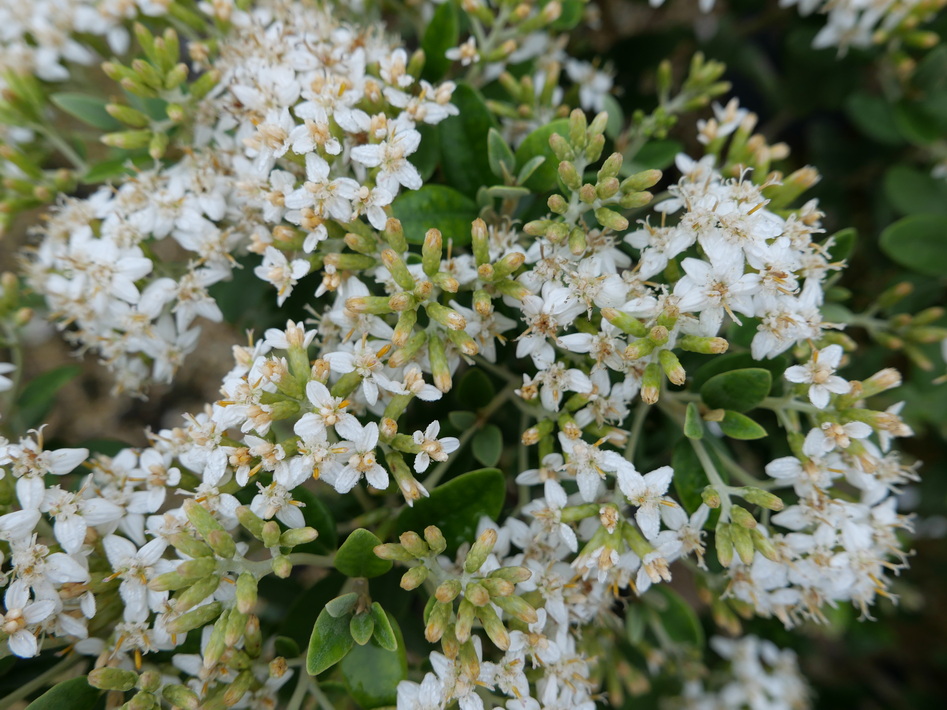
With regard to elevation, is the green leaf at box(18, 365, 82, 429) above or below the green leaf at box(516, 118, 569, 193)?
below

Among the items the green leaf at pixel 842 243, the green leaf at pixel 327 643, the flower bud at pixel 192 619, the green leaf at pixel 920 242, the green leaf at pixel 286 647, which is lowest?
the green leaf at pixel 286 647

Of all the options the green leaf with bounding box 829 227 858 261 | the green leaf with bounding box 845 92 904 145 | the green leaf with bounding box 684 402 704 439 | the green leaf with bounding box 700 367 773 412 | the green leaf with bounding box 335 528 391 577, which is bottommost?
the green leaf with bounding box 335 528 391 577

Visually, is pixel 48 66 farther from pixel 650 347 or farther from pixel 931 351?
pixel 931 351

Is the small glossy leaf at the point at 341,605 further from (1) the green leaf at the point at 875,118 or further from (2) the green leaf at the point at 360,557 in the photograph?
(1) the green leaf at the point at 875,118

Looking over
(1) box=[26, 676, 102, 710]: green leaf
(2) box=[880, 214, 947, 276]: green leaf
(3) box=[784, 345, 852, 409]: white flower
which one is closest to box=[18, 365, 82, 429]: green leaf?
(1) box=[26, 676, 102, 710]: green leaf

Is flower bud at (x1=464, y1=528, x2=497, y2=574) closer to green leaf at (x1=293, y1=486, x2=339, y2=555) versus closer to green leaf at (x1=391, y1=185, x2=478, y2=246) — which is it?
green leaf at (x1=293, y1=486, x2=339, y2=555)

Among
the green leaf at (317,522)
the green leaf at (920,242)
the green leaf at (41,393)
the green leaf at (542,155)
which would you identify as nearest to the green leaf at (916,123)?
the green leaf at (920,242)

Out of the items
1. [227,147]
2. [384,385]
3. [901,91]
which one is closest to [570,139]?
[384,385]
